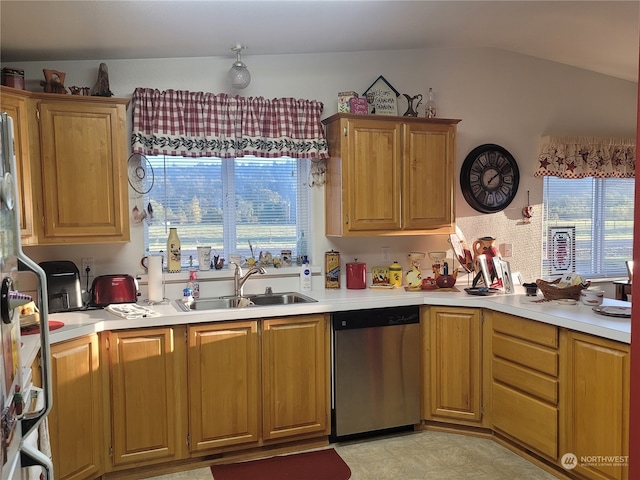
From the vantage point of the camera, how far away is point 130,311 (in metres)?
2.97

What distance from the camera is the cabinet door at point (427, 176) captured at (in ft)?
12.2

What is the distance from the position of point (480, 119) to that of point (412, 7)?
1.41 metres

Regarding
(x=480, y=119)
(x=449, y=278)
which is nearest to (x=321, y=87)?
(x=480, y=119)

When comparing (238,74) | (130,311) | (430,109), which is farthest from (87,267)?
(430,109)

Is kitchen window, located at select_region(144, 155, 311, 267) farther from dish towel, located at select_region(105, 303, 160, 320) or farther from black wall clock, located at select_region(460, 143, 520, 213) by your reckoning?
black wall clock, located at select_region(460, 143, 520, 213)

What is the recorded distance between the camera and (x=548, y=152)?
171 inches

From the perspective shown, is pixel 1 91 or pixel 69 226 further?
pixel 69 226

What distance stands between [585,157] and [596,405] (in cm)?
250

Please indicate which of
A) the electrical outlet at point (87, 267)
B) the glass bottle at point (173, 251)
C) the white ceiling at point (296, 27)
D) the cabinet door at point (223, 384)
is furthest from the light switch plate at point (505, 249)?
the electrical outlet at point (87, 267)

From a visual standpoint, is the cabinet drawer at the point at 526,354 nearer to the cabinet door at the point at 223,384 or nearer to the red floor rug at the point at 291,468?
the red floor rug at the point at 291,468

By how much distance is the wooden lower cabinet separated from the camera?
2928mm

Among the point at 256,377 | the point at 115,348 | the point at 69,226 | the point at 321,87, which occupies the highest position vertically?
the point at 321,87

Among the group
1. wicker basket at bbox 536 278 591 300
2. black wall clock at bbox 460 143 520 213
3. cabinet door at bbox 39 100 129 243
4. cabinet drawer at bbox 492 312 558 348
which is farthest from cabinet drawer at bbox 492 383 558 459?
cabinet door at bbox 39 100 129 243

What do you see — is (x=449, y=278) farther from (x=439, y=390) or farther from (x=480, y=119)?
(x=480, y=119)
